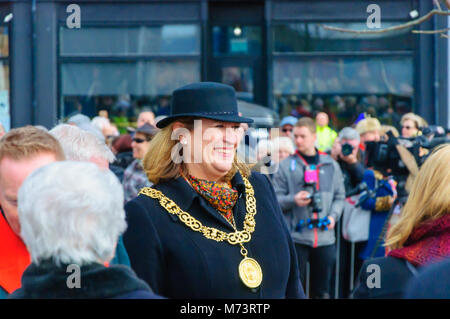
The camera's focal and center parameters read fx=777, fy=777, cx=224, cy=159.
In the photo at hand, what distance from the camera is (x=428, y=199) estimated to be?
115 inches

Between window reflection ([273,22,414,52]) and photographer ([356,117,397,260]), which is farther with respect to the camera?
window reflection ([273,22,414,52])

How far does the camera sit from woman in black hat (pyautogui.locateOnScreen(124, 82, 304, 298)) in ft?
10.4

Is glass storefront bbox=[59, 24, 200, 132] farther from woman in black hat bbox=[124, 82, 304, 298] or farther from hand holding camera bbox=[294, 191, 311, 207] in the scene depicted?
woman in black hat bbox=[124, 82, 304, 298]

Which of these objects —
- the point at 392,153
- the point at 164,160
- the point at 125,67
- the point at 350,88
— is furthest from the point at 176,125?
the point at 125,67

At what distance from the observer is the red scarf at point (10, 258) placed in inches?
111

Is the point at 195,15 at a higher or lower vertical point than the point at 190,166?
higher

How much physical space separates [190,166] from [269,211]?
41 centimetres

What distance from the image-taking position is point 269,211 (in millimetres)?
3531

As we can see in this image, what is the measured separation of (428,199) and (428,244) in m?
0.19

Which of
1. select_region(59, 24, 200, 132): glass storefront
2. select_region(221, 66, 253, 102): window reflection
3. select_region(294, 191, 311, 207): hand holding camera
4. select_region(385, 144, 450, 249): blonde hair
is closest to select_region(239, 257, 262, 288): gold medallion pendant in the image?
select_region(385, 144, 450, 249): blonde hair

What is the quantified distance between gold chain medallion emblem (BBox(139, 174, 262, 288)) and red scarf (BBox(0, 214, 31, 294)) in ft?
2.14
